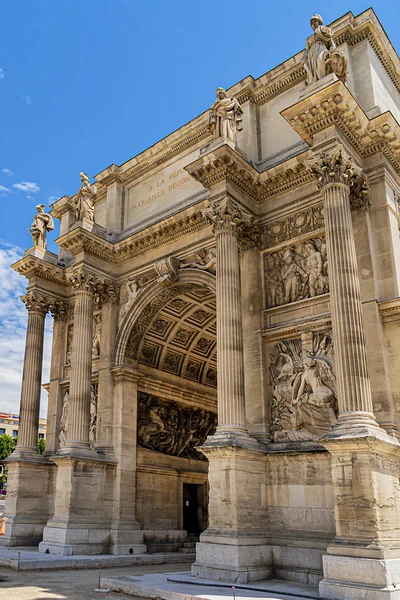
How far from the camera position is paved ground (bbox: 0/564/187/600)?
1173 centimetres

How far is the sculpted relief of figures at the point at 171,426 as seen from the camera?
72.0ft

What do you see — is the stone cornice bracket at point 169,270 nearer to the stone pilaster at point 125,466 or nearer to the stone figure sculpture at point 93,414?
the stone pilaster at point 125,466

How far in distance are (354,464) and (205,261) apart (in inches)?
369

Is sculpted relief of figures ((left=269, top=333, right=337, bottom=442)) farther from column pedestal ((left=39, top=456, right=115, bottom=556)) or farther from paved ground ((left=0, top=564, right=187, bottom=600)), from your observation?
column pedestal ((left=39, top=456, right=115, bottom=556))

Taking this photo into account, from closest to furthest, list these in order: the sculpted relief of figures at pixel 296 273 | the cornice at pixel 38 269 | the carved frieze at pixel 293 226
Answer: the sculpted relief of figures at pixel 296 273, the carved frieze at pixel 293 226, the cornice at pixel 38 269

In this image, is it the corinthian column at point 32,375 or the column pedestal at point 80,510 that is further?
the corinthian column at point 32,375

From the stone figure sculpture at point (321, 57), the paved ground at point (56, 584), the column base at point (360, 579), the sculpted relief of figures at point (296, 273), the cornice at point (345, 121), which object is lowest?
the paved ground at point (56, 584)

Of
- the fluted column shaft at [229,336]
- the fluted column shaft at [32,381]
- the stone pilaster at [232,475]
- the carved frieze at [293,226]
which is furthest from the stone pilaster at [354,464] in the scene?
the fluted column shaft at [32,381]

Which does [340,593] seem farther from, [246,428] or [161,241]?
[161,241]

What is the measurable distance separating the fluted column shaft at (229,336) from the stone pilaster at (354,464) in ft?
10.4

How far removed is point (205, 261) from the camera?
63.5 feet

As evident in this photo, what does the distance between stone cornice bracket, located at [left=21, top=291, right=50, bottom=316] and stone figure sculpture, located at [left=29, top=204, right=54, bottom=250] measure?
78.6 inches

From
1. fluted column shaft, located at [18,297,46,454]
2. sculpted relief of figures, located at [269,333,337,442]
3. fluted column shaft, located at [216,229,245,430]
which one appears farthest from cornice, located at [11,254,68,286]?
sculpted relief of figures, located at [269,333,337,442]

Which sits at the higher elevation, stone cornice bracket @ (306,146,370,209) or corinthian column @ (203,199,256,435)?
stone cornice bracket @ (306,146,370,209)
